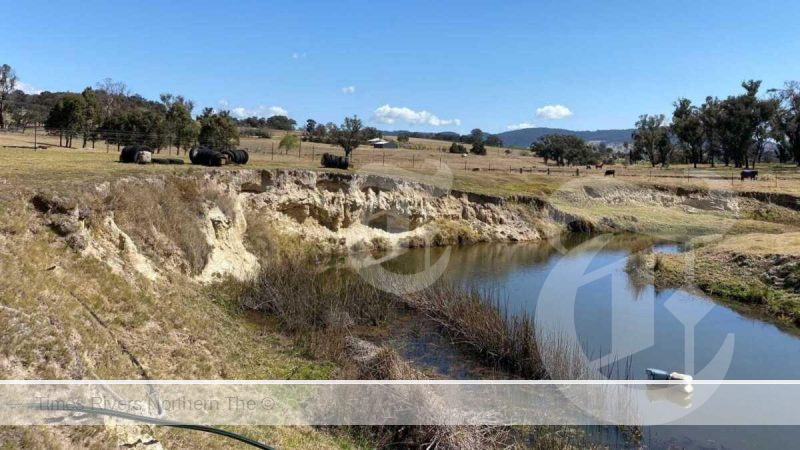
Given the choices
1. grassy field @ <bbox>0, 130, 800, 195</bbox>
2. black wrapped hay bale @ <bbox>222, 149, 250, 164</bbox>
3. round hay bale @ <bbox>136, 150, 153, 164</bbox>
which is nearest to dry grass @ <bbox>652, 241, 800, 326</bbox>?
grassy field @ <bbox>0, 130, 800, 195</bbox>

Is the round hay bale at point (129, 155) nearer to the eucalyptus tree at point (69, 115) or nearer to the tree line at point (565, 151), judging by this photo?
the eucalyptus tree at point (69, 115)

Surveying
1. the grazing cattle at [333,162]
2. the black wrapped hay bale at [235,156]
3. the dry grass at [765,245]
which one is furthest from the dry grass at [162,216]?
the dry grass at [765,245]

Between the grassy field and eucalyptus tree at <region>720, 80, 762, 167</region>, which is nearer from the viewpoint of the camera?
the grassy field

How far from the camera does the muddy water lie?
10117 mm

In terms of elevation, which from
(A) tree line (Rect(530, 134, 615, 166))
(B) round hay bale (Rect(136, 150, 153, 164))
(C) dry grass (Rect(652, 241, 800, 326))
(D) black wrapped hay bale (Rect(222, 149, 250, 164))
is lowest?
(C) dry grass (Rect(652, 241, 800, 326))

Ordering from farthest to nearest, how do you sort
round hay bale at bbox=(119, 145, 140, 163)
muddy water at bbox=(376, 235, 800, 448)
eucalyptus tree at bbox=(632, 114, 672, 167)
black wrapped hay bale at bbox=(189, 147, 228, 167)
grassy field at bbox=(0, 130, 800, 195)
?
eucalyptus tree at bbox=(632, 114, 672, 167) < black wrapped hay bale at bbox=(189, 147, 228, 167) < round hay bale at bbox=(119, 145, 140, 163) < grassy field at bbox=(0, 130, 800, 195) < muddy water at bbox=(376, 235, 800, 448)

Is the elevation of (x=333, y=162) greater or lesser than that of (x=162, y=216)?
greater

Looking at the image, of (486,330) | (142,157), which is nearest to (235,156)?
(142,157)

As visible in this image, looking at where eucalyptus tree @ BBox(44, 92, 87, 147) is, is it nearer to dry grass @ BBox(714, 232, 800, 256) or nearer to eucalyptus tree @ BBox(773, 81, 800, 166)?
dry grass @ BBox(714, 232, 800, 256)

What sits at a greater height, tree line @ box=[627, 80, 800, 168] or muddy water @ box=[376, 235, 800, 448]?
tree line @ box=[627, 80, 800, 168]

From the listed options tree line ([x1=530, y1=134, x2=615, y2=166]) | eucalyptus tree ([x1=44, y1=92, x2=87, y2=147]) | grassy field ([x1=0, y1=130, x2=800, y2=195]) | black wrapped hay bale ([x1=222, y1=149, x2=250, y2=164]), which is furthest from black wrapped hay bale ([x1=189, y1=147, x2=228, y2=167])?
tree line ([x1=530, y1=134, x2=615, y2=166])

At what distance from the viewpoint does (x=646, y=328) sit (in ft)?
56.7

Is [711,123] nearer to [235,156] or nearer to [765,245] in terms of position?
[765,245]

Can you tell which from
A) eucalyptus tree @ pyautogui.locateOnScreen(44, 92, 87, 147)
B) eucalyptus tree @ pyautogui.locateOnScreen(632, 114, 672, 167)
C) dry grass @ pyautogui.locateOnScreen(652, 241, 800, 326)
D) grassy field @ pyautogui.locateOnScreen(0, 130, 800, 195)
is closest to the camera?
grassy field @ pyautogui.locateOnScreen(0, 130, 800, 195)
